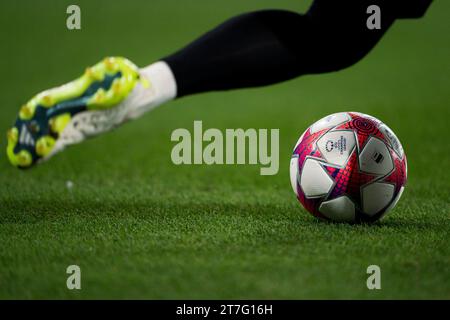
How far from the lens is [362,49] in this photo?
104 inches

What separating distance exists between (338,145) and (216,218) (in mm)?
688

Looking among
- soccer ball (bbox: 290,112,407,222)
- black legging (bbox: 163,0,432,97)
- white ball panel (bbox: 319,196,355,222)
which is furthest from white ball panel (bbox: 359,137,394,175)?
black legging (bbox: 163,0,432,97)

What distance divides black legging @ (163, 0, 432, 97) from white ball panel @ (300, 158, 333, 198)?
73 cm

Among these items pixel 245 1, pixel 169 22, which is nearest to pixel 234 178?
pixel 169 22

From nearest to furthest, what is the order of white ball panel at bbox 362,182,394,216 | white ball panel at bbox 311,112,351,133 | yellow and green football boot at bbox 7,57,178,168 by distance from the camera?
yellow and green football boot at bbox 7,57,178,168, white ball panel at bbox 362,182,394,216, white ball panel at bbox 311,112,351,133

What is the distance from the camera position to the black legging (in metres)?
2.46

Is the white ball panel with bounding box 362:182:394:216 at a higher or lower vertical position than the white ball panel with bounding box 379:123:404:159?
lower

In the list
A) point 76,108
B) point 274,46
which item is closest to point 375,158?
point 274,46

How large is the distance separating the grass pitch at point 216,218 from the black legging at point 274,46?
26.6 inches

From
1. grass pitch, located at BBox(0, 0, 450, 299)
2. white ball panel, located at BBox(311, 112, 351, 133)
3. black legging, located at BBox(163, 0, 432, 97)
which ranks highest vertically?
black legging, located at BBox(163, 0, 432, 97)

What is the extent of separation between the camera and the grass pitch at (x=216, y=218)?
2.42m

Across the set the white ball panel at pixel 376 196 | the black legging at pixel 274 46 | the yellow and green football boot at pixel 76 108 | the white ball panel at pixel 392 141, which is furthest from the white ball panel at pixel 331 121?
the yellow and green football boot at pixel 76 108

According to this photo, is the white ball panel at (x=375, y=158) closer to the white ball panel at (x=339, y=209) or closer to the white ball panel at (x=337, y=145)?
the white ball panel at (x=337, y=145)

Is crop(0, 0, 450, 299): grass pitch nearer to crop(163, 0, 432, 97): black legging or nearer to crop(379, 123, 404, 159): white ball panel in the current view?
crop(379, 123, 404, 159): white ball panel
